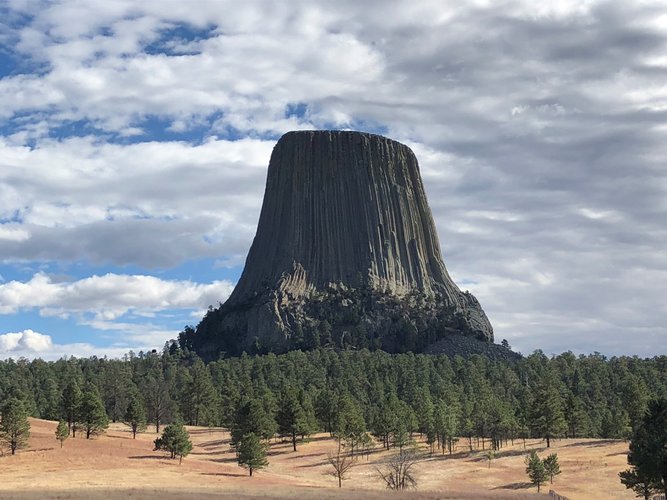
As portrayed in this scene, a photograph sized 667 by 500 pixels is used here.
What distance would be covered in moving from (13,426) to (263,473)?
1090 inches

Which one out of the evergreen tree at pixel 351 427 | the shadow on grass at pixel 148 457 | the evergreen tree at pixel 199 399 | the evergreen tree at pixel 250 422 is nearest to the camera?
the shadow on grass at pixel 148 457

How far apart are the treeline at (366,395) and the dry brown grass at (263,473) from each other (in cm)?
387

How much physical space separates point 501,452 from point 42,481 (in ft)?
199

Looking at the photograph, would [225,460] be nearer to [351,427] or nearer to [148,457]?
[148,457]

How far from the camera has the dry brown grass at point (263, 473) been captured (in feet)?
215

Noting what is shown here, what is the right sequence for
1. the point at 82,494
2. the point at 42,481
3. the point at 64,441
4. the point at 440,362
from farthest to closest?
the point at 440,362 < the point at 64,441 < the point at 42,481 < the point at 82,494

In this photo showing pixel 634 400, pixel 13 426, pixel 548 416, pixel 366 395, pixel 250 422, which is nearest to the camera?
pixel 13 426

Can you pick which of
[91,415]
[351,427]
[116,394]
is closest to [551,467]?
[351,427]

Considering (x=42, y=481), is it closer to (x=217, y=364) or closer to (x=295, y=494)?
(x=295, y=494)

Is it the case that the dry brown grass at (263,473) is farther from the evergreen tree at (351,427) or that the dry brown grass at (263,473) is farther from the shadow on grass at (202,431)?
the shadow on grass at (202,431)

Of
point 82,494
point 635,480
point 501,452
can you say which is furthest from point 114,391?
point 635,480

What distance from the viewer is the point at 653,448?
2216 inches

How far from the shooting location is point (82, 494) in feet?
194

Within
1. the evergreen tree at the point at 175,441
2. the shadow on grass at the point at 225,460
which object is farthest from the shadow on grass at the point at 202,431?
the evergreen tree at the point at 175,441
